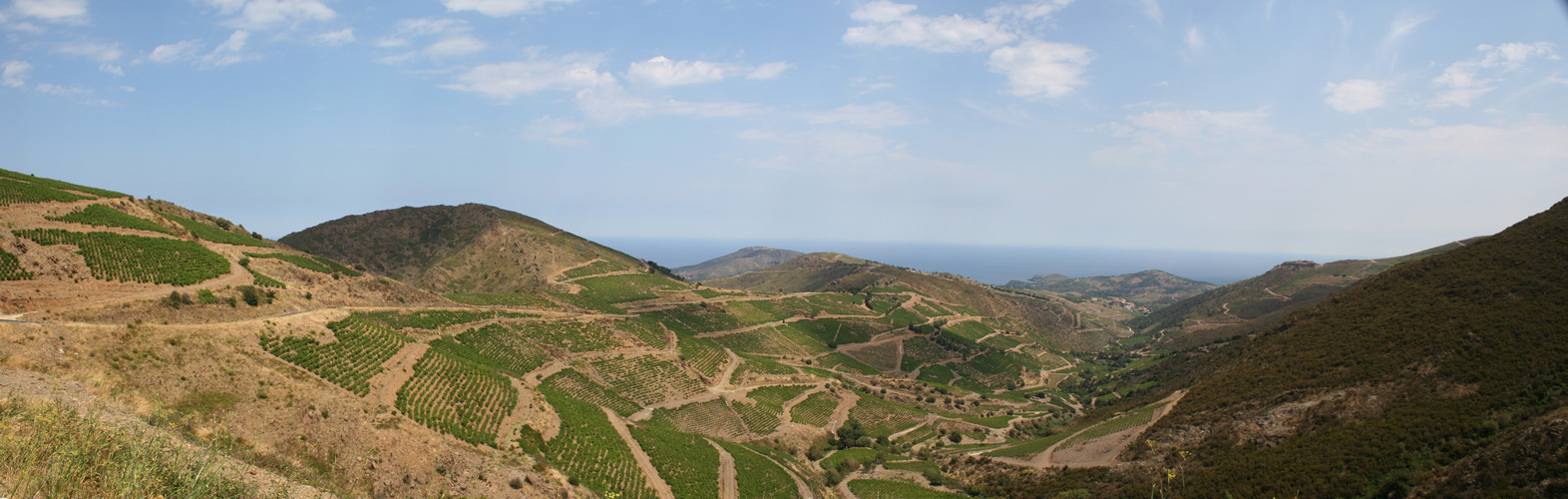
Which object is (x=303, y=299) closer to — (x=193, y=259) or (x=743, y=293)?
(x=193, y=259)

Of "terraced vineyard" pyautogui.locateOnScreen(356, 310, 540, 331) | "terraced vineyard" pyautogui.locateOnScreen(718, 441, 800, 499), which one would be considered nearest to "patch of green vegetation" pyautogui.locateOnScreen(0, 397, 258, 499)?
"terraced vineyard" pyautogui.locateOnScreen(718, 441, 800, 499)

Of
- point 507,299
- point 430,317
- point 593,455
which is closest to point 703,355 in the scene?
point 507,299

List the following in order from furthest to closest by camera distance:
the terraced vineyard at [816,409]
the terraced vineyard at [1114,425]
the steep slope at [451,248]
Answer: the steep slope at [451,248], the terraced vineyard at [816,409], the terraced vineyard at [1114,425]

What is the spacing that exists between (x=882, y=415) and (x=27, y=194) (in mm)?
76780

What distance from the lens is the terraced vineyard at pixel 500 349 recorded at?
47.9 metres

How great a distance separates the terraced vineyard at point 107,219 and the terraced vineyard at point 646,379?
35400mm

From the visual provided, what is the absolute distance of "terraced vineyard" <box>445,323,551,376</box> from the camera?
4794 cm

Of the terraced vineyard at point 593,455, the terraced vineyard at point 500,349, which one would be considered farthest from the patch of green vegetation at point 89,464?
the terraced vineyard at point 500,349

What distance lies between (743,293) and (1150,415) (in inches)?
3181

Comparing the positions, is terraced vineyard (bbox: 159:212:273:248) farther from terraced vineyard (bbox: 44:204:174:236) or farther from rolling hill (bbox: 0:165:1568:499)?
terraced vineyard (bbox: 44:204:174:236)

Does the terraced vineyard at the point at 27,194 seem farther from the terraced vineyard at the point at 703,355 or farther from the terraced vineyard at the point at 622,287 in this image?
the terraced vineyard at the point at 622,287

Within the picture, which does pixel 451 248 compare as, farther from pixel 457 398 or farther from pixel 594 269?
pixel 457 398

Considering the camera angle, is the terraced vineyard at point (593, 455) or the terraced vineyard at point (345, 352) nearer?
the terraced vineyard at point (345, 352)

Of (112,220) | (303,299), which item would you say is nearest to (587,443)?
(303,299)
